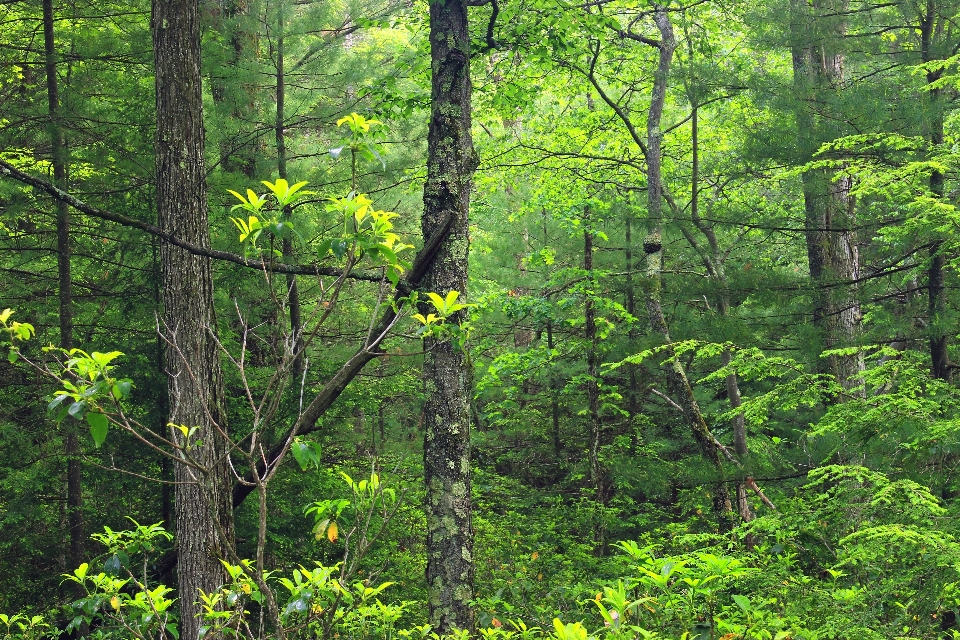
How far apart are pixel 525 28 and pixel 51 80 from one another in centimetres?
507

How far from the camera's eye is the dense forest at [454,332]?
114 inches

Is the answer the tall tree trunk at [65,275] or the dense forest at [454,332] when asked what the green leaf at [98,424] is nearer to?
the dense forest at [454,332]

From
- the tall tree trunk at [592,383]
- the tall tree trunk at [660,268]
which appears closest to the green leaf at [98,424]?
the tall tree trunk at [660,268]

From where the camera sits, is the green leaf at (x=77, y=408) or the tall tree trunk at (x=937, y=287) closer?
the green leaf at (x=77, y=408)

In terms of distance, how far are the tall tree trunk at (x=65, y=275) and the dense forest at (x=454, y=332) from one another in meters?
0.04

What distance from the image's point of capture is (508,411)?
12.3 meters

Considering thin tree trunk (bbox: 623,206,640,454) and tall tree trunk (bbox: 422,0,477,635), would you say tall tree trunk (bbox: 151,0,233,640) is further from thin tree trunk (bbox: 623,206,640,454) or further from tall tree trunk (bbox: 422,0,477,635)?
thin tree trunk (bbox: 623,206,640,454)

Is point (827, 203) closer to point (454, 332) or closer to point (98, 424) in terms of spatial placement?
point (454, 332)

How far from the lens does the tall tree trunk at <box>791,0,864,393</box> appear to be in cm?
657

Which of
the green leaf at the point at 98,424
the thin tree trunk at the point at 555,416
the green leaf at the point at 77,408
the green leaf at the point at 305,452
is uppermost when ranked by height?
the green leaf at the point at 77,408

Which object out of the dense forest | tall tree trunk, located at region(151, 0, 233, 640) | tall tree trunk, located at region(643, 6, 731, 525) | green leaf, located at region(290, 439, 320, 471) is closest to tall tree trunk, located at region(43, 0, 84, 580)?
the dense forest

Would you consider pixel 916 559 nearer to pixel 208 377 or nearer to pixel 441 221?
pixel 441 221

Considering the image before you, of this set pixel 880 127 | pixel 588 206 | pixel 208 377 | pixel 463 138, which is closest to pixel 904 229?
pixel 880 127

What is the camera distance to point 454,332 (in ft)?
9.47
